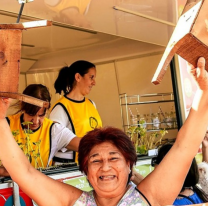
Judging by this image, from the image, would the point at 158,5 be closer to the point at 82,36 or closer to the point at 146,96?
the point at 82,36

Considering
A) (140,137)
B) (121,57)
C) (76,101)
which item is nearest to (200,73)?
(76,101)

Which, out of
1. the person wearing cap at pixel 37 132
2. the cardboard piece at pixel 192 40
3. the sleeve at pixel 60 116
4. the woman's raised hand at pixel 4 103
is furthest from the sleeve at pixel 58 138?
the cardboard piece at pixel 192 40

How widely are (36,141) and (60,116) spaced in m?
0.58

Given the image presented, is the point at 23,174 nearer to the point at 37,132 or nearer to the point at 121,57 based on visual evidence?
the point at 37,132

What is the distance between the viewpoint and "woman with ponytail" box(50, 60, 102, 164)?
3.95 meters

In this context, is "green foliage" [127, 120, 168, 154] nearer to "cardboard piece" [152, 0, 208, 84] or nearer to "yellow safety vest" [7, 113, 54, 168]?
"yellow safety vest" [7, 113, 54, 168]

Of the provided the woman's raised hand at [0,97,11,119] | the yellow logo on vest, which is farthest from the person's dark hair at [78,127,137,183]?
the yellow logo on vest

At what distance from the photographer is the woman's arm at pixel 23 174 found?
76.0 inches

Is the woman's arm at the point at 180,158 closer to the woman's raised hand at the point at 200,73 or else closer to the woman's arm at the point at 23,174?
the woman's raised hand at the point at 200,73

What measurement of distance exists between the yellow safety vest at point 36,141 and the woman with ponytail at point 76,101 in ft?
1.74

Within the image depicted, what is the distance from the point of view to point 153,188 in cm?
205

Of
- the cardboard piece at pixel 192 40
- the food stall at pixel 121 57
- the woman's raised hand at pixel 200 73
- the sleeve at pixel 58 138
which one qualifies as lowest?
the sleeve at pixel 58 138

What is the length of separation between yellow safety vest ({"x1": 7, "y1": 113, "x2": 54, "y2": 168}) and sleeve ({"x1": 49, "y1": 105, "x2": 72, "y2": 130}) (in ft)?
1.46

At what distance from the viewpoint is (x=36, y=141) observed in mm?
3332
